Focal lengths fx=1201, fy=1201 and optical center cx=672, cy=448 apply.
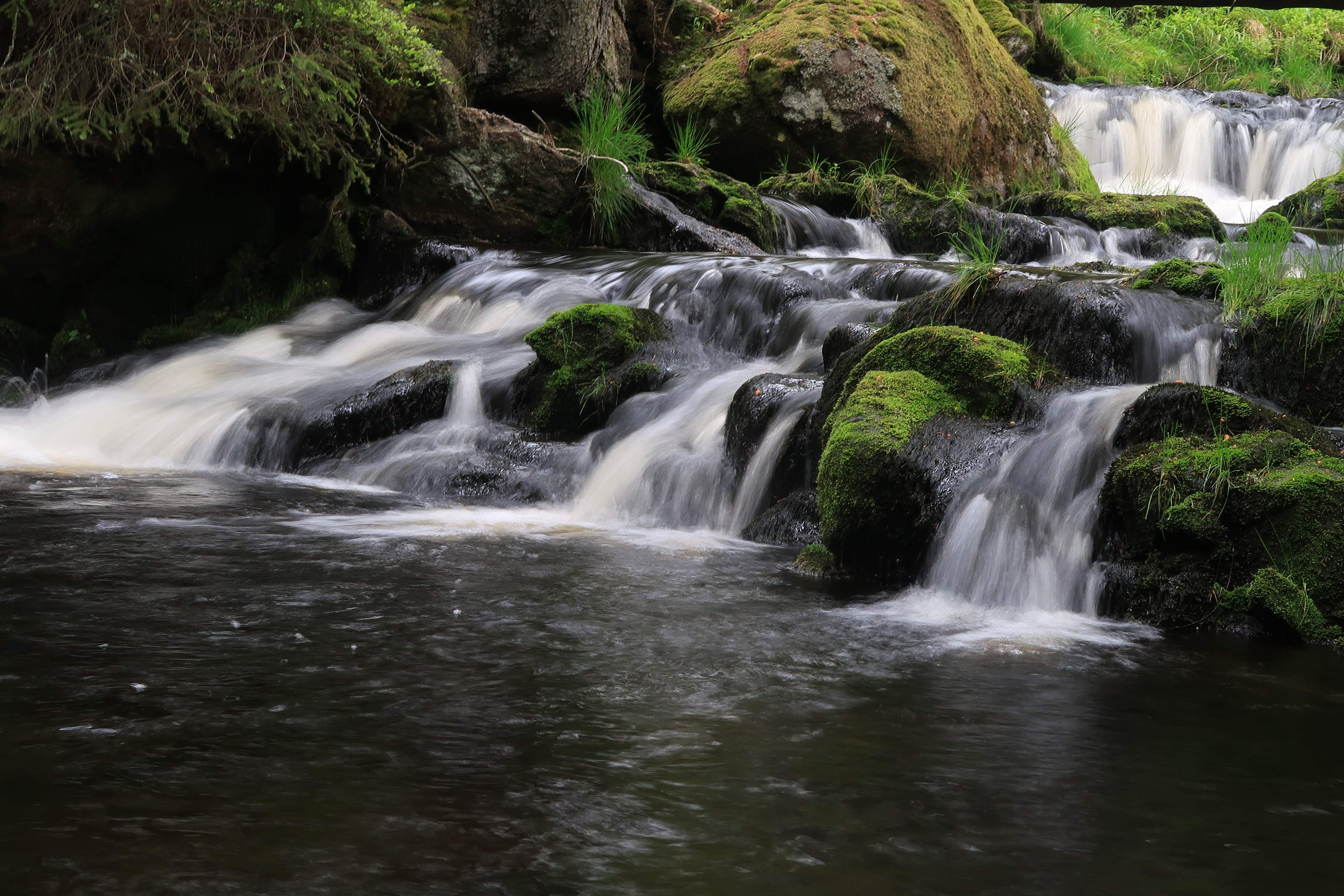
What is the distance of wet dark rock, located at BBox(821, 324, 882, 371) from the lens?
6.88 metres

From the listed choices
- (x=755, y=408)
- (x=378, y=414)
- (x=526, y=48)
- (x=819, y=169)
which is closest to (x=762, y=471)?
(x=755, y=408)

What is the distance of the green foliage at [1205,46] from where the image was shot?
18.8 metres

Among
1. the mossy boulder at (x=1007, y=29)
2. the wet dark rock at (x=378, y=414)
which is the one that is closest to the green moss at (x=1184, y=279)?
the wet dark rock at (x=378, y=414)

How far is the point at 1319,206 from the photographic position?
478 inches

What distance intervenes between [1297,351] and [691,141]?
310 inches

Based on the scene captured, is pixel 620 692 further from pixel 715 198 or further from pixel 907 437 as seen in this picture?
pixel 715 198

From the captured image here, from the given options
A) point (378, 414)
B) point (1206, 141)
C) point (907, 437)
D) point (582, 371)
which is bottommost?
point (378, 414)

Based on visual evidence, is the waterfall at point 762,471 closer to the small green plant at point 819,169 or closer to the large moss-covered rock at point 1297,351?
the large moss-covered rock at point 1297,351

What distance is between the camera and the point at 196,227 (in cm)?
1064

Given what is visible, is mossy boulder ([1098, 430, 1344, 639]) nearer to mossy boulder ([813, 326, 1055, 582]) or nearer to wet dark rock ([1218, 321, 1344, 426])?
mossy boulder ([813, 326, 1055, 582])

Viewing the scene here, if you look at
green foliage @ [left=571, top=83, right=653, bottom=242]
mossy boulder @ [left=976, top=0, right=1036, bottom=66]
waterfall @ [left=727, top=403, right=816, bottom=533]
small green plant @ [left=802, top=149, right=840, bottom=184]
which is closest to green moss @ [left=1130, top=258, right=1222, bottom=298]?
waterfall @ [left=727, top=403, right=816, bottom=533]

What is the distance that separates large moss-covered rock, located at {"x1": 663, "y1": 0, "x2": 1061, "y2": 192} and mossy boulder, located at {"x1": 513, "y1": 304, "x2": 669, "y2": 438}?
5.32 m

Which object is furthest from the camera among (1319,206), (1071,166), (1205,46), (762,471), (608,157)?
(1205,46)

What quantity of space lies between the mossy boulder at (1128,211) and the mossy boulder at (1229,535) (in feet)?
20.9
